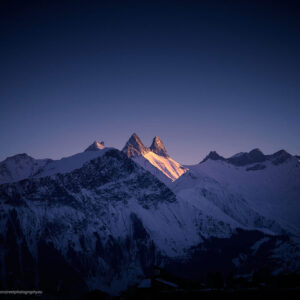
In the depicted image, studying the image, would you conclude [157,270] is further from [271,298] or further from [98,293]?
[271,298]

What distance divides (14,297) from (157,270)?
132746mm

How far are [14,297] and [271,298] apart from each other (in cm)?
17357

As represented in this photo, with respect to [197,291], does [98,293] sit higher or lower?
lower

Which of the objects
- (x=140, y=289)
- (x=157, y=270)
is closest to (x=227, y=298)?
(x=140, y=289)

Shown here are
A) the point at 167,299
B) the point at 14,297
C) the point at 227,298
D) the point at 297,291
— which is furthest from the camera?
the point at 14,297

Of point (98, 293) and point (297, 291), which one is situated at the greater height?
point (297, 291)

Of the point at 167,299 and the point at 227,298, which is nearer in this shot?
the point at 227,298

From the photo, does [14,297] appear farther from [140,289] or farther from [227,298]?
[227,298]

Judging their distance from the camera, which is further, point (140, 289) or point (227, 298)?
point (140, 289)

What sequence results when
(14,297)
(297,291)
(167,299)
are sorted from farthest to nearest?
(14,297) < (167,299) < (297,291)

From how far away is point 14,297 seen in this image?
184 m

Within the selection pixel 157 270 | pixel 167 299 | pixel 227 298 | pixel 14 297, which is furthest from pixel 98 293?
pixel 14 297

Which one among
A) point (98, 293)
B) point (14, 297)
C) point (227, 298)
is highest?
Result: point (227, 298)

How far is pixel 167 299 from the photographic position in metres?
47.0
